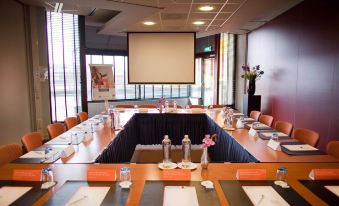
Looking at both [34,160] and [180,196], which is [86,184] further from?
[34,160]

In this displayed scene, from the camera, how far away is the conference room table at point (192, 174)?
5.00 ft

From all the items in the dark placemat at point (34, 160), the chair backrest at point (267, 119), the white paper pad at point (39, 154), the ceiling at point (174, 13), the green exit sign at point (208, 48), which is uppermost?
the ceiling at point (174, 13)

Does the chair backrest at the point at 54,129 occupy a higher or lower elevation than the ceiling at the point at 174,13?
lower

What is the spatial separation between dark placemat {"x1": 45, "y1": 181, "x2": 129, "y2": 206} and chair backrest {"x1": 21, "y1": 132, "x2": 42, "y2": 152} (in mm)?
1318

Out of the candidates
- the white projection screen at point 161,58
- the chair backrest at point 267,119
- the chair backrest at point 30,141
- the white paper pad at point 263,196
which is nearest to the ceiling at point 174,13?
the white projection screen at point 161,58

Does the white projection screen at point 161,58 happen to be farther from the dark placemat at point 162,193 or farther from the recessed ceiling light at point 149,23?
the dark placemat at point 162,193

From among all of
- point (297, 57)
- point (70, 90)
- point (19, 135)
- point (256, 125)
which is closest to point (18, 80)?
point (19, 135)

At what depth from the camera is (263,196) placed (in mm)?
1504

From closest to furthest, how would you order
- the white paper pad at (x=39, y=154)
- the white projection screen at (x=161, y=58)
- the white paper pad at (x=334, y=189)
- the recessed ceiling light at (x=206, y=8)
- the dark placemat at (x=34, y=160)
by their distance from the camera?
the white paper pad at (x=334, y=189)
the dark placemat at (x=34, y=160)
the white paper pad at (x=39, y=154)
the recessed ceiling light at (x=206, y=8)
the white projection screen at (x=161, y=58)

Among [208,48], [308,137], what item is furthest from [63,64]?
[308,137]

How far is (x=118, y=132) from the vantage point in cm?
351

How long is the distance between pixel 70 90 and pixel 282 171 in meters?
6.11

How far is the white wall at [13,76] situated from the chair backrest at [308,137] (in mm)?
4903

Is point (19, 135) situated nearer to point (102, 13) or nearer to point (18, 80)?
point (18, 80)
